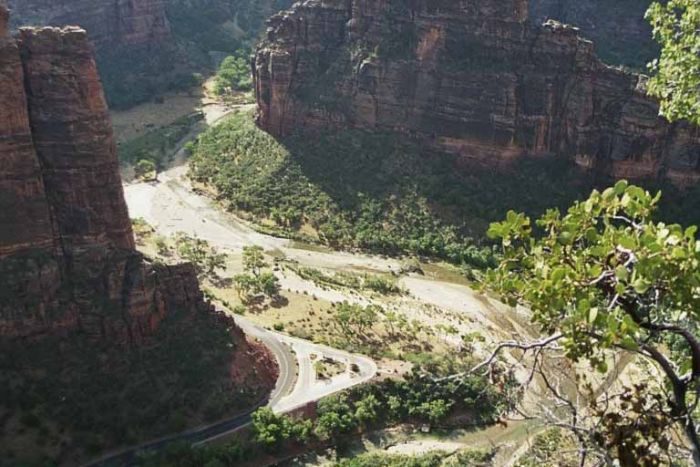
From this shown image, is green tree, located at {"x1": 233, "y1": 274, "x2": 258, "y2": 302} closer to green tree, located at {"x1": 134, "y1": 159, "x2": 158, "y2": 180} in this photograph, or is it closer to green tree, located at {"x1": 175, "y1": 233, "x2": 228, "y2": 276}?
green tree, located at {"x1": 175, "y1": 233, "x2": 228, "y2": 276}

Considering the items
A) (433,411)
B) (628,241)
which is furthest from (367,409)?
(628,241)

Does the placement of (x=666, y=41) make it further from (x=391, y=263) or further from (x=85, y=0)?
(x=85, y=0)

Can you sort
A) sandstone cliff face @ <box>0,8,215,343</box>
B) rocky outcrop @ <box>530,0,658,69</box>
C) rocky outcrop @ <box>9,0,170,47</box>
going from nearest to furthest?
sandstone cliff face @ <box>0,8,215,343</box> < rocky outcrop @ <box>530,0,658,69</box> < rocky outcrop @ <box>9,0,170,47</box>

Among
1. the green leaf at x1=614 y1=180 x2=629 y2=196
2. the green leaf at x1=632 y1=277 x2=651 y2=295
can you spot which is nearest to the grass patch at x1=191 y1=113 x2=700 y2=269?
the green leaf at x1=614 y1=180 x2=629 y2=196

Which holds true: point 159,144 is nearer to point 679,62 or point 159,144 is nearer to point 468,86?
point 468,86

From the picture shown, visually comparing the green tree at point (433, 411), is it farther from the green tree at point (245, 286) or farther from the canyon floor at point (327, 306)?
the green tree at point (245, 286)

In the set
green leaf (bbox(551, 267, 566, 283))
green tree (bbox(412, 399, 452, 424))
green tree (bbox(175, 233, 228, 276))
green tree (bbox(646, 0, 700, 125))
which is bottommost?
green tree (bbox(412, 399, 452, 424))

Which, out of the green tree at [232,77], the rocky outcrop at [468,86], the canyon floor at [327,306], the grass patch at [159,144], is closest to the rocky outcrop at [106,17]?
the green tree at [232,77]
